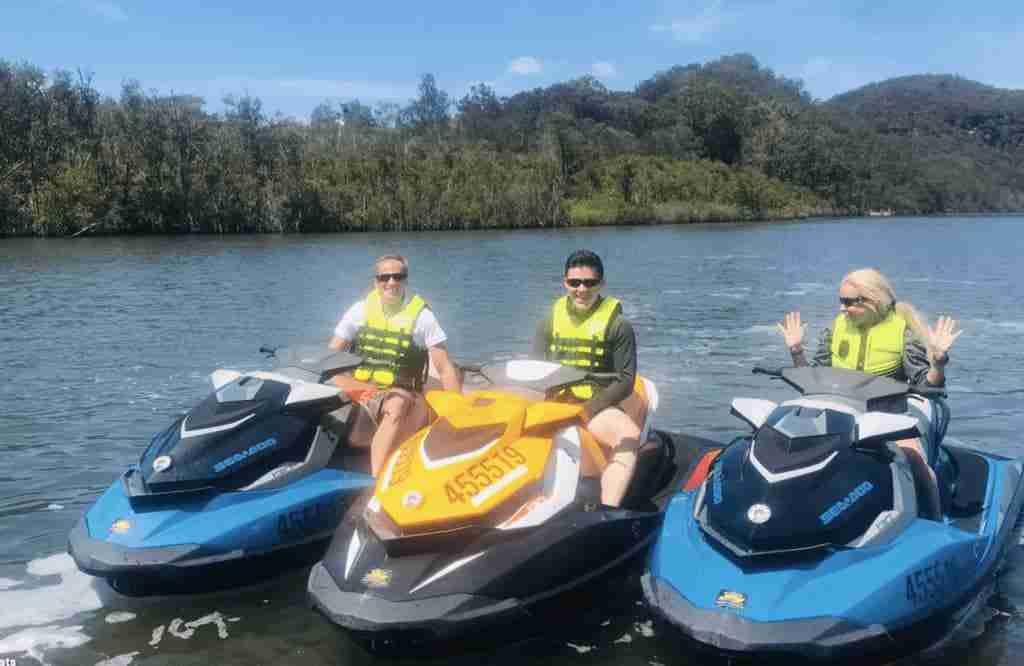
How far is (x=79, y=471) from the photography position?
23.1 ft

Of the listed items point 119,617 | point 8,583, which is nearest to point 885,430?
point 119,617

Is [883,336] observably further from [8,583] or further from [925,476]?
[8,583]

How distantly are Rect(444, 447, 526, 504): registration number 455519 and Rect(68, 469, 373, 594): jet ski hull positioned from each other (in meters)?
1.11

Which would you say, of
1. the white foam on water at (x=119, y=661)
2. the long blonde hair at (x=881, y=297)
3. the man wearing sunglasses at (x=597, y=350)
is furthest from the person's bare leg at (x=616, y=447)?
the white foam on water at (x=119, y=661)


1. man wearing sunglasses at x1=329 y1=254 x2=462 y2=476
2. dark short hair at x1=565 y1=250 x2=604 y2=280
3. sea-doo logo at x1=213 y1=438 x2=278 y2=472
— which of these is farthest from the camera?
man wearing sunglasses at x1=329 y1=254 x2=462 y2=476

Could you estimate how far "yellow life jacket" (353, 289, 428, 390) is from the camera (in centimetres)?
568

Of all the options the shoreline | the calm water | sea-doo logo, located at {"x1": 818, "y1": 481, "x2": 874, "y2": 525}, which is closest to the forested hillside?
the shoreline

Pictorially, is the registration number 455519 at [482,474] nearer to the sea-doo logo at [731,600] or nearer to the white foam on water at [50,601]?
the sea-doo logo at [731,600]

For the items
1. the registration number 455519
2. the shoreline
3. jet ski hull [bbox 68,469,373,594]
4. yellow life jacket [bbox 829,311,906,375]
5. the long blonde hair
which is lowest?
the shoreline

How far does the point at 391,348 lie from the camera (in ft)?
18.7

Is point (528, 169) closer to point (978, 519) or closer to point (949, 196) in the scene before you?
point (978, 519)

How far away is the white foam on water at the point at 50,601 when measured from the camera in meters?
4.57

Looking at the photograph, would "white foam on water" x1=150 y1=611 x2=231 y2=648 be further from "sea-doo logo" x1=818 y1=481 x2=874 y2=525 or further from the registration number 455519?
"sea-doo logo" x1=818 y1=481 x2=874 y2=525

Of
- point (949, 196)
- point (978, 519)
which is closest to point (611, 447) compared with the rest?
point (978, 519)
